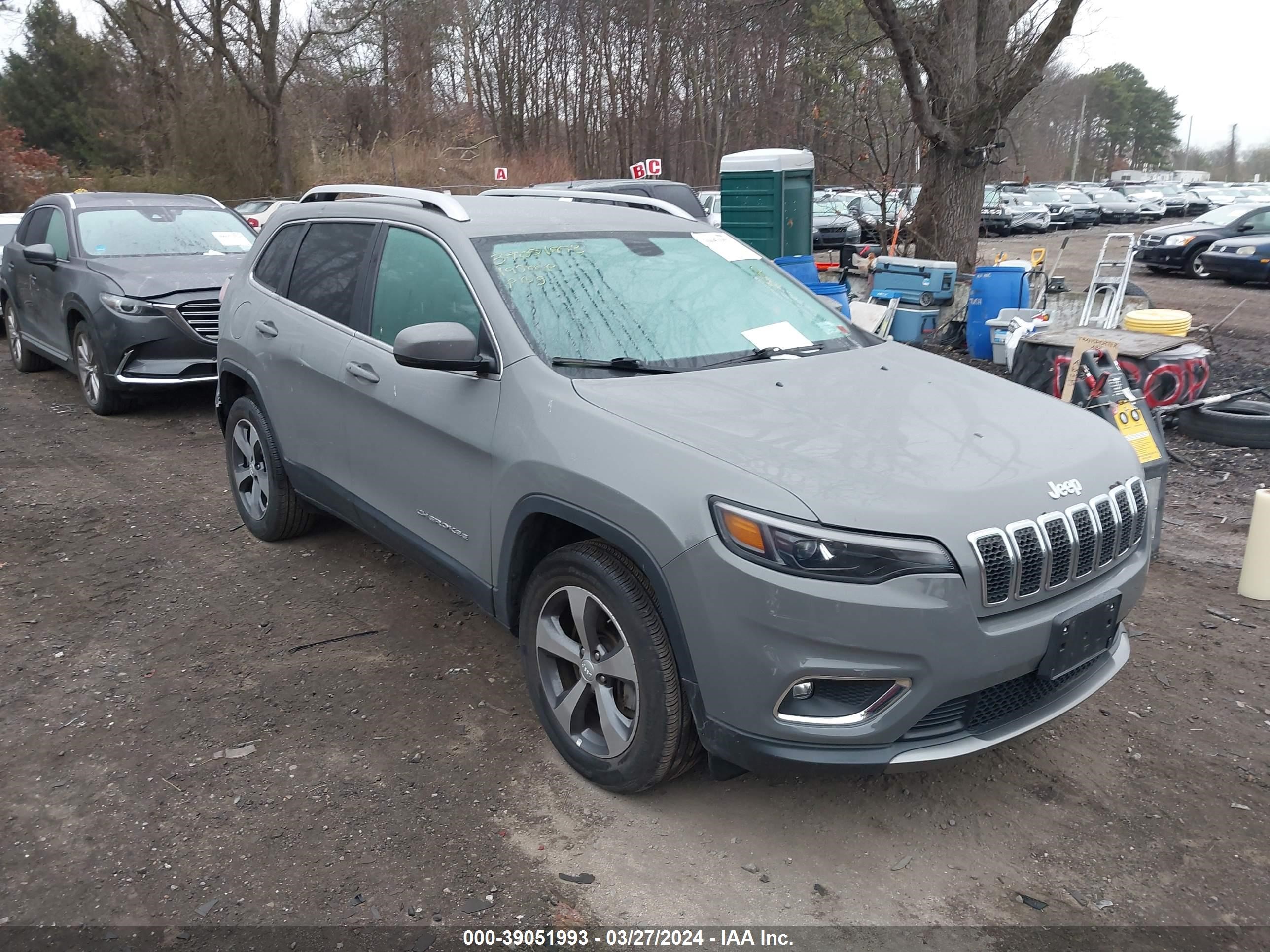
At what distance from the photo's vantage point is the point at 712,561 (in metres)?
2.56

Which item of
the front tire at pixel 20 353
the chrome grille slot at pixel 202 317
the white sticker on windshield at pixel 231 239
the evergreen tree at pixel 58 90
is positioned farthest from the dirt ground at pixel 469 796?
the evergreen tree at pixel 58 90

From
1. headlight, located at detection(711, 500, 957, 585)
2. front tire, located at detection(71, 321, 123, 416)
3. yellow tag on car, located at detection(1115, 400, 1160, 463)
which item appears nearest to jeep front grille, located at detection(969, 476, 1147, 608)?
headlight, located at detection(711, 500, 957, 585)

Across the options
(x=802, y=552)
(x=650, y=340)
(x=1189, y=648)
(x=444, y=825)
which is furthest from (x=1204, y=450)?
(x=444, y=825)

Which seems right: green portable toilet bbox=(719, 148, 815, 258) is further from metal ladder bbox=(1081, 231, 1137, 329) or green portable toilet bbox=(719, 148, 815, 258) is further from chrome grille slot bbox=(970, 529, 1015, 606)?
chrome grille slot bbox=(970, 529, 1015, 606)

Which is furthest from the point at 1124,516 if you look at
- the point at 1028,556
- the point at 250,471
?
the point at 250,471

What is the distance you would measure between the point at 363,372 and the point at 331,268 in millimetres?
747

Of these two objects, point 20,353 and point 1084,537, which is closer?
point 1084,537

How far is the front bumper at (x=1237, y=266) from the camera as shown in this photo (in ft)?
57.9

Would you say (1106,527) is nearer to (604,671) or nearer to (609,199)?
(604,671)

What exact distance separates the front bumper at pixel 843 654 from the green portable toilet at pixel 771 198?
9.40 m

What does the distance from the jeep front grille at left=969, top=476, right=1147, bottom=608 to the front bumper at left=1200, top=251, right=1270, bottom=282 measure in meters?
18.0

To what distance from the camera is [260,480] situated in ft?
17.2

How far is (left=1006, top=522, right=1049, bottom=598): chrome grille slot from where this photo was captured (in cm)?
262

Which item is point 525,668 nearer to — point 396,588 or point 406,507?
point 406,507
